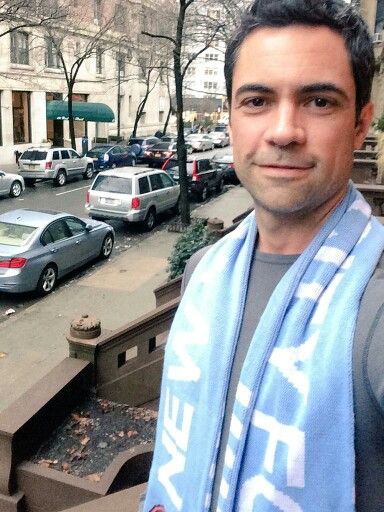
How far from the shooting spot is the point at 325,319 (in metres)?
1.39

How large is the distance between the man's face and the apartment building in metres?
28.6

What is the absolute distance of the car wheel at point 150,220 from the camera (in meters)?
16.6

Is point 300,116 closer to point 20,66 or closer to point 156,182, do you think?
point 156,182

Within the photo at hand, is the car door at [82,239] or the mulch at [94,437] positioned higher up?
the car door at [82,239]

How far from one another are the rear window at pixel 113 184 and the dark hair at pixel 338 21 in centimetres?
1444

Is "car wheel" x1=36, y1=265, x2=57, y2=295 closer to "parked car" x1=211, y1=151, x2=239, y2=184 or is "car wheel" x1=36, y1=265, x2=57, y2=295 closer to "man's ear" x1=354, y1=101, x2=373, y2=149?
"man's ear" x1=354, y1=101, x2=373, y2=149

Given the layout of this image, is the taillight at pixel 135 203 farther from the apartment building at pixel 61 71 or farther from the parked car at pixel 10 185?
the apartment building at pixel 61 71

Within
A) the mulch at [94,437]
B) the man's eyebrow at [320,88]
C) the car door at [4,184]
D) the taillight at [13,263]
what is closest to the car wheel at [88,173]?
the car door at [4,184]

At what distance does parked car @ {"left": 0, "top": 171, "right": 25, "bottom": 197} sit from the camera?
20672 millimetres

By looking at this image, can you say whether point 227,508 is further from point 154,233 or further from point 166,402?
point 154,233

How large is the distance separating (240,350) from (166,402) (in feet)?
1.21

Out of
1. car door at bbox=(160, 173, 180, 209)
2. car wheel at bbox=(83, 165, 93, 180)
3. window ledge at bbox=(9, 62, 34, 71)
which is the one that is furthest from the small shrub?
window ledge at bbox=(9, 62, 34, 71)

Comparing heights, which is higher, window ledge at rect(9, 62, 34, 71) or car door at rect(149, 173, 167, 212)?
window ledge at rect(9, 62, 34, 71)

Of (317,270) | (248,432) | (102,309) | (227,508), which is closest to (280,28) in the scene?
(317,270)
